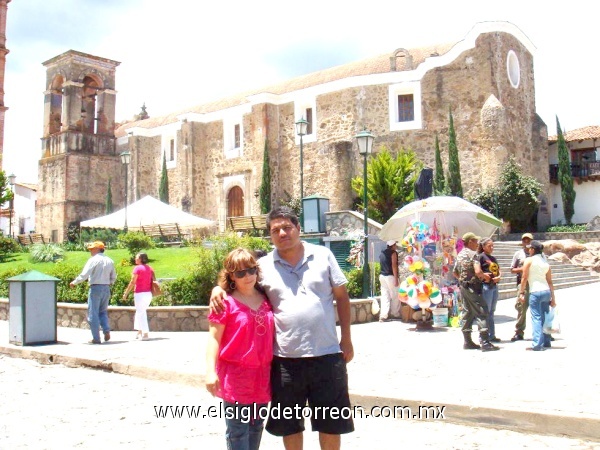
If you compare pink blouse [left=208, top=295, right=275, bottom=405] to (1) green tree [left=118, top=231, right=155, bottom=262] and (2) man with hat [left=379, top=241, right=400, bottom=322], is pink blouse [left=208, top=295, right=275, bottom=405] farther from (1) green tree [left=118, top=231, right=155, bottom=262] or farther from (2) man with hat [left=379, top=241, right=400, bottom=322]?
(1) green tree [left=118, top=231, right=155, bottom=262]

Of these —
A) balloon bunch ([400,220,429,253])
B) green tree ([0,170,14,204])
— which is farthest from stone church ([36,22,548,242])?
balloon bunch ([400,220,429,253])

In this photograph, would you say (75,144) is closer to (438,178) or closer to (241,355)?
(438,178)

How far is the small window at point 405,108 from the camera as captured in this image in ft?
88.9

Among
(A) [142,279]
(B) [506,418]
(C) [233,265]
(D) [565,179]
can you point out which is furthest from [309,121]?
(C) [233,265]

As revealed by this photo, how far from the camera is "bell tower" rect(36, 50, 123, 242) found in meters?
36.3

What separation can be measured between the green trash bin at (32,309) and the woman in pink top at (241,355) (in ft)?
22.5

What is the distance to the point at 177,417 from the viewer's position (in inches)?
207

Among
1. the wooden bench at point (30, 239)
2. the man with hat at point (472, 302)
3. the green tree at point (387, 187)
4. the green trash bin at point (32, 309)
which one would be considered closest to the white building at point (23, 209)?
the wooden bench at point (30, 239)

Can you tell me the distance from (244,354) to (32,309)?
7.06m

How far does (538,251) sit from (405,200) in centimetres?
1433

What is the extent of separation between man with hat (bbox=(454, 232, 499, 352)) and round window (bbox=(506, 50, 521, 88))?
21.0 meters

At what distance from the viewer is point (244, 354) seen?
3256mm

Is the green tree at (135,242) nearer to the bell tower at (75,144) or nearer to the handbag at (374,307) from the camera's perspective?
the handbag at (374,307)

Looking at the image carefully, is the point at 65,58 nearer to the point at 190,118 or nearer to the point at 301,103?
the point at 190,118
